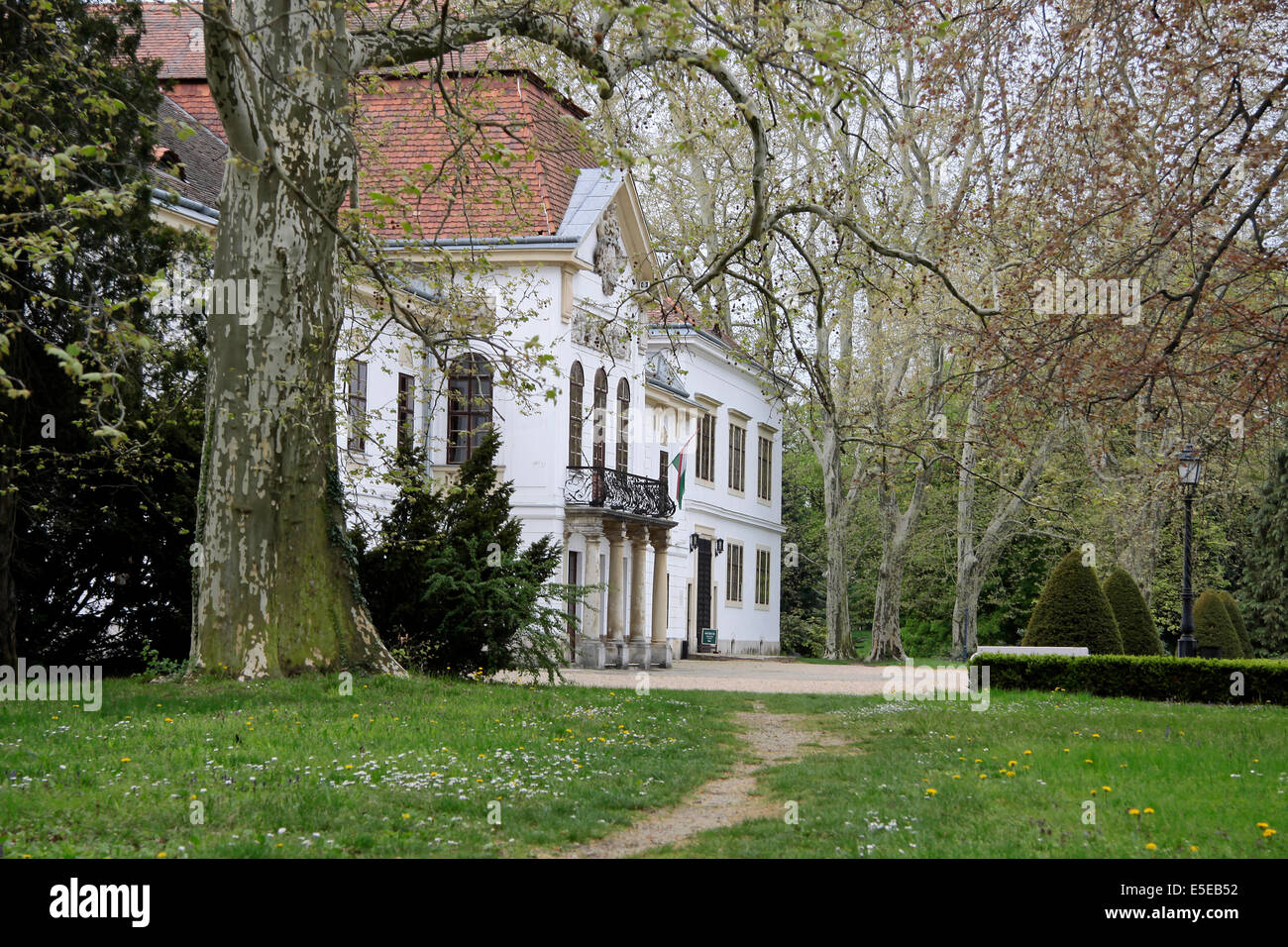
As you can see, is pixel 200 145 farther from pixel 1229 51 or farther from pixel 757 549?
pixel 757 549

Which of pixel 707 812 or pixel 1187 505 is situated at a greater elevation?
pixel 1187 505

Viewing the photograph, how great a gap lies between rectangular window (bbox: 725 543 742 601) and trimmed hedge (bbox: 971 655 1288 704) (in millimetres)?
22801

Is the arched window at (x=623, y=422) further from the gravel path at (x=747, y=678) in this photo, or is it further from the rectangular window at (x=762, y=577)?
the rectangular window at (x=762, y=577)

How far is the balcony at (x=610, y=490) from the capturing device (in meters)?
28.8

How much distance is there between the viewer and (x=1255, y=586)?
3916cm

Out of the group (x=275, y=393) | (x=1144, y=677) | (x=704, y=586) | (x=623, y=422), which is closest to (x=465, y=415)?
(x=623, y=422)

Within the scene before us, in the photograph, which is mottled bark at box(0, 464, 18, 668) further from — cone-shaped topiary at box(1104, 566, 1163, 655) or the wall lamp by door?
the wall lamp by door

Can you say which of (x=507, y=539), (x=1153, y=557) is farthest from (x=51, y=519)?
(x=1153, y=557)

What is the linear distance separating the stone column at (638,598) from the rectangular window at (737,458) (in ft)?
42.1

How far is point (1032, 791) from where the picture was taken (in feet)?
27.2

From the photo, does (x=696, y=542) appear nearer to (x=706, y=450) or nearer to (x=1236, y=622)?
(x=706, y=450)

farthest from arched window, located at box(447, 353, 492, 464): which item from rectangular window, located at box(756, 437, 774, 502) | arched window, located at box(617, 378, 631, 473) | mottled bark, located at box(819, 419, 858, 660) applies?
rectangular window, located at box(756, 437, 774, 502)

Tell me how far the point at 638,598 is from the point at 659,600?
237 centimetres

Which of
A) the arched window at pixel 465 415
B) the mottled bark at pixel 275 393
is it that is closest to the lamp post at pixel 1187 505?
the mottled bark at pixel 275 393
